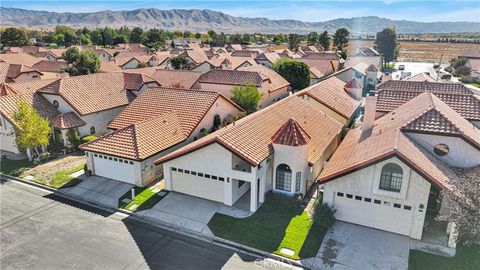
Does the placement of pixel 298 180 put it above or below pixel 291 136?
below

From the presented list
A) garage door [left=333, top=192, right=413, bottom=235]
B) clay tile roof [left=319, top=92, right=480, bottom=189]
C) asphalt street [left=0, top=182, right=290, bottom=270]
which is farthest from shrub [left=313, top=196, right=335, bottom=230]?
asphalt street [left=0, top=182, right=290, bottom=270]

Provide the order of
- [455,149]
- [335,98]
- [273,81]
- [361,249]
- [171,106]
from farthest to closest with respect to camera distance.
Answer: [273,81] < [335,98] < [171,106] < [455,149] < [361,249]

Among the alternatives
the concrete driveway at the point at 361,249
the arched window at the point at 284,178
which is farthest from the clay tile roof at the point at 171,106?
the concrete driveway at the point at 361,249

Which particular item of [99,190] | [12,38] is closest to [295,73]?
[99,190]

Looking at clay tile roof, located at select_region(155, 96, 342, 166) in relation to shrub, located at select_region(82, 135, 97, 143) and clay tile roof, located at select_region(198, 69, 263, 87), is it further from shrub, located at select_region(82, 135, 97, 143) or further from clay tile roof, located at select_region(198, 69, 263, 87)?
shrub, located at select_region(82, 135, 97, 143)

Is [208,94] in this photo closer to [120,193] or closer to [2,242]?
[120,193]

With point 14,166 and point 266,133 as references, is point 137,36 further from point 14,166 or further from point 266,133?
point 266,133

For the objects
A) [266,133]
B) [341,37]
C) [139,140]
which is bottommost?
[139,140]

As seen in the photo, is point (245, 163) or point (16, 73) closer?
point (245, 163)

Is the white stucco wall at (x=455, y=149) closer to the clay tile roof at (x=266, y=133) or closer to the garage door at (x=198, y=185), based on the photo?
the clay tile roof at (x=266, y=133)
